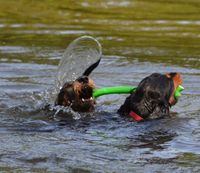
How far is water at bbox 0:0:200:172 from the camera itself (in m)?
7.29

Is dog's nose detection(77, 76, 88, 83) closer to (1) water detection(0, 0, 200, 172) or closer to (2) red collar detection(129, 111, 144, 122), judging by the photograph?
(1) water detection(0, 0, 200, 172)

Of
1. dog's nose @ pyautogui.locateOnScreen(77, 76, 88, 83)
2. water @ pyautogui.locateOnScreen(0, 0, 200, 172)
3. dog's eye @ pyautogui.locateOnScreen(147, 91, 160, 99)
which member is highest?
dog's nose @ pyautogui.locateOnScreen(77, 76, 88, 83)

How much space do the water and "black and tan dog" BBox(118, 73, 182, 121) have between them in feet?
0.57

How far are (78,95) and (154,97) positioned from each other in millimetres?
950

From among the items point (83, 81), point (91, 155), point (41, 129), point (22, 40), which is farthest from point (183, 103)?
point (22, 40)

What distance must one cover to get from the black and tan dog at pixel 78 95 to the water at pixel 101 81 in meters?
0.16

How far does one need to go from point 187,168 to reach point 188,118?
2.26m

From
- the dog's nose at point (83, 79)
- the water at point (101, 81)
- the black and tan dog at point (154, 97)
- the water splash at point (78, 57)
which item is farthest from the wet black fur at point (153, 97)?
the water splash at point (78, 57)

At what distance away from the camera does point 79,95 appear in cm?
895

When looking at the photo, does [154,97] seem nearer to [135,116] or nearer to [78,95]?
[135,116]

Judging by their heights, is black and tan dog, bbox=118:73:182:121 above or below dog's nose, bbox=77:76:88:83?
below

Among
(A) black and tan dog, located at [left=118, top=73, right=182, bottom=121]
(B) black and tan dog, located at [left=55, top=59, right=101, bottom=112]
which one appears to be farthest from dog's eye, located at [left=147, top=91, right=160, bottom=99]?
(B) black and tan dog, located at [left=55, top=59, right=101, bottom=112]

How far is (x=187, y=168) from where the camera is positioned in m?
7.00

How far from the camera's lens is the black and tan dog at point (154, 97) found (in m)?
8.84
